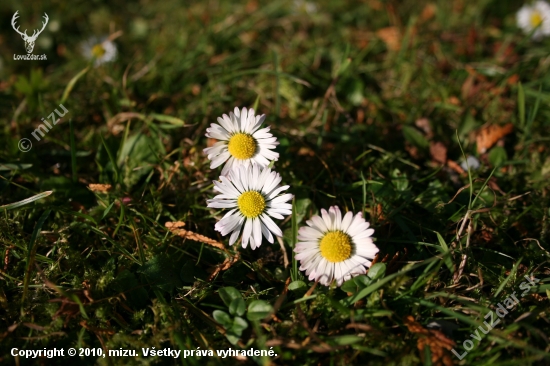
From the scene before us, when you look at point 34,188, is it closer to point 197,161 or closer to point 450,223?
point 197,161

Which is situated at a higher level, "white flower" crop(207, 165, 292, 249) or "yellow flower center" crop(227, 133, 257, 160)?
"yellow flower center" crop(227, 133, 257, 160)

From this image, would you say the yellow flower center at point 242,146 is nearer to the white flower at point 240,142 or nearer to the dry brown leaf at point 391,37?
the white flower at point 240,142

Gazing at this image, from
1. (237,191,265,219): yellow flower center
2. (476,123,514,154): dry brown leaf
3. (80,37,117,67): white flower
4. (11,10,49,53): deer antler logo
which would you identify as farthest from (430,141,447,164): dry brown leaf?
(11,10,49,53): deer antler logo

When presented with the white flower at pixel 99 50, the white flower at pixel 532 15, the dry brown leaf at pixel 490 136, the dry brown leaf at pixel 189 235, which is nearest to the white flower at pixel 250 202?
the dry brown leaf at pixel 189 235

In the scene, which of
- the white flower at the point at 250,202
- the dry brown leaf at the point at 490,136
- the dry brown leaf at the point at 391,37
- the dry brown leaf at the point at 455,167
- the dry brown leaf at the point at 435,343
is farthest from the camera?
the dry brown leaf at the point at 391,37

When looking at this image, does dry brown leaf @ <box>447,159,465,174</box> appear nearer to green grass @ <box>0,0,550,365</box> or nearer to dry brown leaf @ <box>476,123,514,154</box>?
green grass @ <box>0,0,550,365</box>

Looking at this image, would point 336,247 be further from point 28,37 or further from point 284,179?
point 28,37
